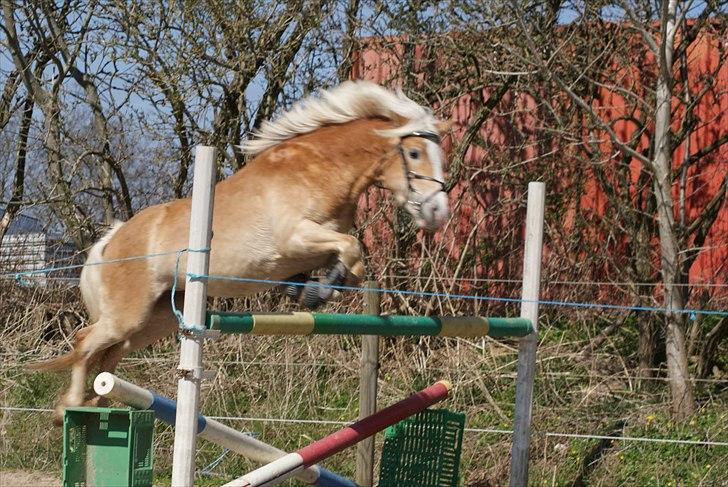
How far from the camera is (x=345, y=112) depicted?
4734 millimetres

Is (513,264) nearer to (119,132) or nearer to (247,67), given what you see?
(247,67)

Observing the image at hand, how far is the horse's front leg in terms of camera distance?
4.10 meters

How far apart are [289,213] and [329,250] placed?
0.99 feet

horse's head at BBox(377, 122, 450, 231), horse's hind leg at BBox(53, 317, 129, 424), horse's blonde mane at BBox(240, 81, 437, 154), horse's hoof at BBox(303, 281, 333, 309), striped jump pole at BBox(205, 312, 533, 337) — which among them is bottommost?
horse's hind leg at BBox(53, 317, 129, 424)

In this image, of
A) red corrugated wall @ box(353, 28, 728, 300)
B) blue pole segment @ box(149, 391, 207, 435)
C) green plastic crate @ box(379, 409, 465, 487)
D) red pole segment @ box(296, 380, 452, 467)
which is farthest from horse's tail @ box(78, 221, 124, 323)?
red corrugated wall @ box(353, 28, 728, 300)

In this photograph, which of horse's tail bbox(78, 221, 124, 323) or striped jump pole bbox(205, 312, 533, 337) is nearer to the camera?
striped jump pole bbox(205, 312, 533, 337)

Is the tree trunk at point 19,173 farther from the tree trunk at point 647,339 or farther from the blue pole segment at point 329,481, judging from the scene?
the tree trunk at point 647,339

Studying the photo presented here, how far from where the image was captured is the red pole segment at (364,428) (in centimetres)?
418

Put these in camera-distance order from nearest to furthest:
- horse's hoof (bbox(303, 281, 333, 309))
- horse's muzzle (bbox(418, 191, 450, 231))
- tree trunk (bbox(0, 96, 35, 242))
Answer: horse's muzzle (bbox(418, 191, 450, 231))
horse's hoof (bbox(303, 281, 333, 309))
tree trunk (bbox(0, 96, 35, 242))

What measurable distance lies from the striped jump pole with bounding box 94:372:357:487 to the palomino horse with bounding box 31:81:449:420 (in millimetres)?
576

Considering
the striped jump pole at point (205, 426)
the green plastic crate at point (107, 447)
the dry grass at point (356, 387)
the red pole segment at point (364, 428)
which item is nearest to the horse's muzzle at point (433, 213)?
the red pole segment at point (364, 428)

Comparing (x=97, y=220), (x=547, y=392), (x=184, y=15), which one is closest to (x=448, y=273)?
(x=547, y=392)

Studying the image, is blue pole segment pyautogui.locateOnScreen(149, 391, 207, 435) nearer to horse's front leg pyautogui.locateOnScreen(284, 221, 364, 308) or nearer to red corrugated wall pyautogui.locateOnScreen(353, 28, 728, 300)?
horse's front leg pyautogui.locateOnScreen(284, 221, 364, 308)

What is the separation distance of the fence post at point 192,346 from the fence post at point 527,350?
1.74 meters
